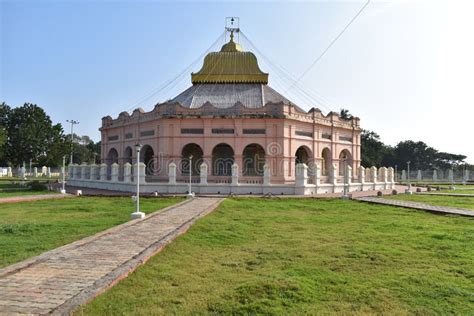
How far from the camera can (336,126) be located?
34.1 m

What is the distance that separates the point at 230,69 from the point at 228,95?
329 cm

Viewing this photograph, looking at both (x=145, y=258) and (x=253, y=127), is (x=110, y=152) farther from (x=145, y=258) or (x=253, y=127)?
(x=145, y=258)

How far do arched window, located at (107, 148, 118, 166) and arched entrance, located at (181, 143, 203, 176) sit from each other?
32.1 feet

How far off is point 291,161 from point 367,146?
31771 mm

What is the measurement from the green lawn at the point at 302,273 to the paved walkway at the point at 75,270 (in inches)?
9.3

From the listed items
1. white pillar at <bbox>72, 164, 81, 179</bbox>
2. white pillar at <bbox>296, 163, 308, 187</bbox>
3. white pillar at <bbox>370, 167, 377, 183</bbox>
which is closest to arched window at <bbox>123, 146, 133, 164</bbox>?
white pillar at <bbox>72, 164, 81, 179</bbox>

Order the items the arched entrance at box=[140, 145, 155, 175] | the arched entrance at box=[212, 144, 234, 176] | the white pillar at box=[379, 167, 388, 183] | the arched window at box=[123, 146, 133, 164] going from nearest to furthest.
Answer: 1. the arched entrance at box=[212, 144, 234, 176]
2. the arched entrance at box=[140, 145, 155, 175]
3. the white pillar at box=[379, 167, 388, 183]
4. the arched window at box=[123, 146, 133, 164]

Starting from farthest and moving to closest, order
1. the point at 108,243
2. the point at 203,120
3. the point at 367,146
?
the point at 367,146 → the point at 203,120 → the point at 108,243

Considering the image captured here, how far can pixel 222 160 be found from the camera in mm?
31312

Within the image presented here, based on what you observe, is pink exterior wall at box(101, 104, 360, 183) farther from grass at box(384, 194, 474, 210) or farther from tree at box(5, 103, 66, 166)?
tree at box(5, 103, 66, 166)

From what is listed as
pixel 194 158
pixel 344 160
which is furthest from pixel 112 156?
pixel 344 160

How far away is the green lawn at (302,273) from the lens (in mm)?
4988

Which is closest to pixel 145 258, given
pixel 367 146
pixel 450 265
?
pixel 450 265

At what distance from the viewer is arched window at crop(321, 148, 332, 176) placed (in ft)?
111
